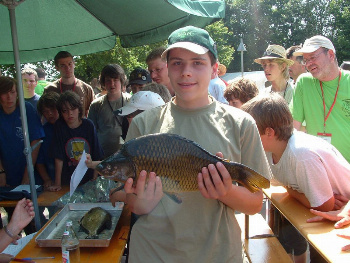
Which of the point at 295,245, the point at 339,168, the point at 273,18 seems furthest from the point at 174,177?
the point at 273,18

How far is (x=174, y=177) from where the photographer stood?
64.7 inches

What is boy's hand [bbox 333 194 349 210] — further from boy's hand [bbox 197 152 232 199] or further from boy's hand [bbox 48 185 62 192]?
boy's hand [bbox 48 185 62 192]

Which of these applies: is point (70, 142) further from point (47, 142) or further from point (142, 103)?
point (142, 103)

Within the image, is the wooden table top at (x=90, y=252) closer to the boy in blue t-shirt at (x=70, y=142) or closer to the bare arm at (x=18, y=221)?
the bare arm at (x=18, y=221)

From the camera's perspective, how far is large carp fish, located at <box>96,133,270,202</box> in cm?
160

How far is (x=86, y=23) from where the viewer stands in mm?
5031

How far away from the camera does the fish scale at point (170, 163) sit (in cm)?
160

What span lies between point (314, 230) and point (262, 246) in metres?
1.00

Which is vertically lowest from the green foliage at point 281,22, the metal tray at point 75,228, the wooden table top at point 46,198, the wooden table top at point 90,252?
the wooden table top at point 90,252

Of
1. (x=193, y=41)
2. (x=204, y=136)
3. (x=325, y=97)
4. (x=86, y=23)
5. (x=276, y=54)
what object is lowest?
(x=204, y=136)

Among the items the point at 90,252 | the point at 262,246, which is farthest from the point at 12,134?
the point at 262,246

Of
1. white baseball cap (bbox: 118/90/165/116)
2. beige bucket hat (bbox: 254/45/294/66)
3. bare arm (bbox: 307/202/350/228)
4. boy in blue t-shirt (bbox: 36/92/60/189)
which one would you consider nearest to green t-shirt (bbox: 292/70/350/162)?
beige bucket hat (bbox: 254/45/294/66)

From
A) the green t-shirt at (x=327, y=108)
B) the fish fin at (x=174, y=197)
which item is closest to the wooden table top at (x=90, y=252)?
the fish fin at (x=174, y=197)

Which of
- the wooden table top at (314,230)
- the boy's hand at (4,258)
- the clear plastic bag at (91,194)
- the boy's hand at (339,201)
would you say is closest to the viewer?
the wooden table top at (314,230)
